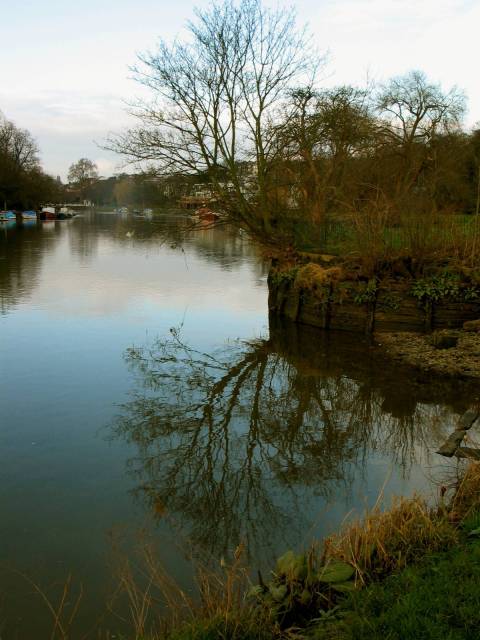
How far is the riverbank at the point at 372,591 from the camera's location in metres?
3.81

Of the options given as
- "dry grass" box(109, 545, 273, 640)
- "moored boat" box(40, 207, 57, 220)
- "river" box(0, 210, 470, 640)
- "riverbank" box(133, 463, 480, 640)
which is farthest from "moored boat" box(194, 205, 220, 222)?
"moored boat" box(40, 207, 57, 220)

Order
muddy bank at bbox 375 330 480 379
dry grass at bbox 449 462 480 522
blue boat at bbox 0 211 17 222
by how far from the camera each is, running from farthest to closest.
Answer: blue boat at bbox 0 211 17 222
muddy bank at bbox 375 330 480 379
dry grass at bbox 449 462 480 522

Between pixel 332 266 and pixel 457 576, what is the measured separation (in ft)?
46.6

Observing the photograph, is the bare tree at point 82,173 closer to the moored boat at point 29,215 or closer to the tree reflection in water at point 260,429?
the moored boat at point 29,215

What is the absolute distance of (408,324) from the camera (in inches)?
636

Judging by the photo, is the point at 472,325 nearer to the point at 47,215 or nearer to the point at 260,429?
the point at 260,429

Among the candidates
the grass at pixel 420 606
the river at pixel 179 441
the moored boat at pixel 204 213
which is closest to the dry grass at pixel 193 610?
the river at pixel 179 441

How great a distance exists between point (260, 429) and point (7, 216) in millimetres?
74418

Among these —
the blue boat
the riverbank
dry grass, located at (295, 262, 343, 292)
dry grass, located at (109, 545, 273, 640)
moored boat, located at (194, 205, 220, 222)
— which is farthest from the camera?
the blue boat

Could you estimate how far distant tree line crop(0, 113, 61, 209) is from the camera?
251 feet

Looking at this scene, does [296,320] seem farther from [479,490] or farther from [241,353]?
[479,490]

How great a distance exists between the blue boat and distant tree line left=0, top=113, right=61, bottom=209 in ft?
4.29

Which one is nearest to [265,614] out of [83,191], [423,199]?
[423,199]

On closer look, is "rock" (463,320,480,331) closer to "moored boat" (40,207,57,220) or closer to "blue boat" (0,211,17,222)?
"blue boat" (0,211,17,222)
